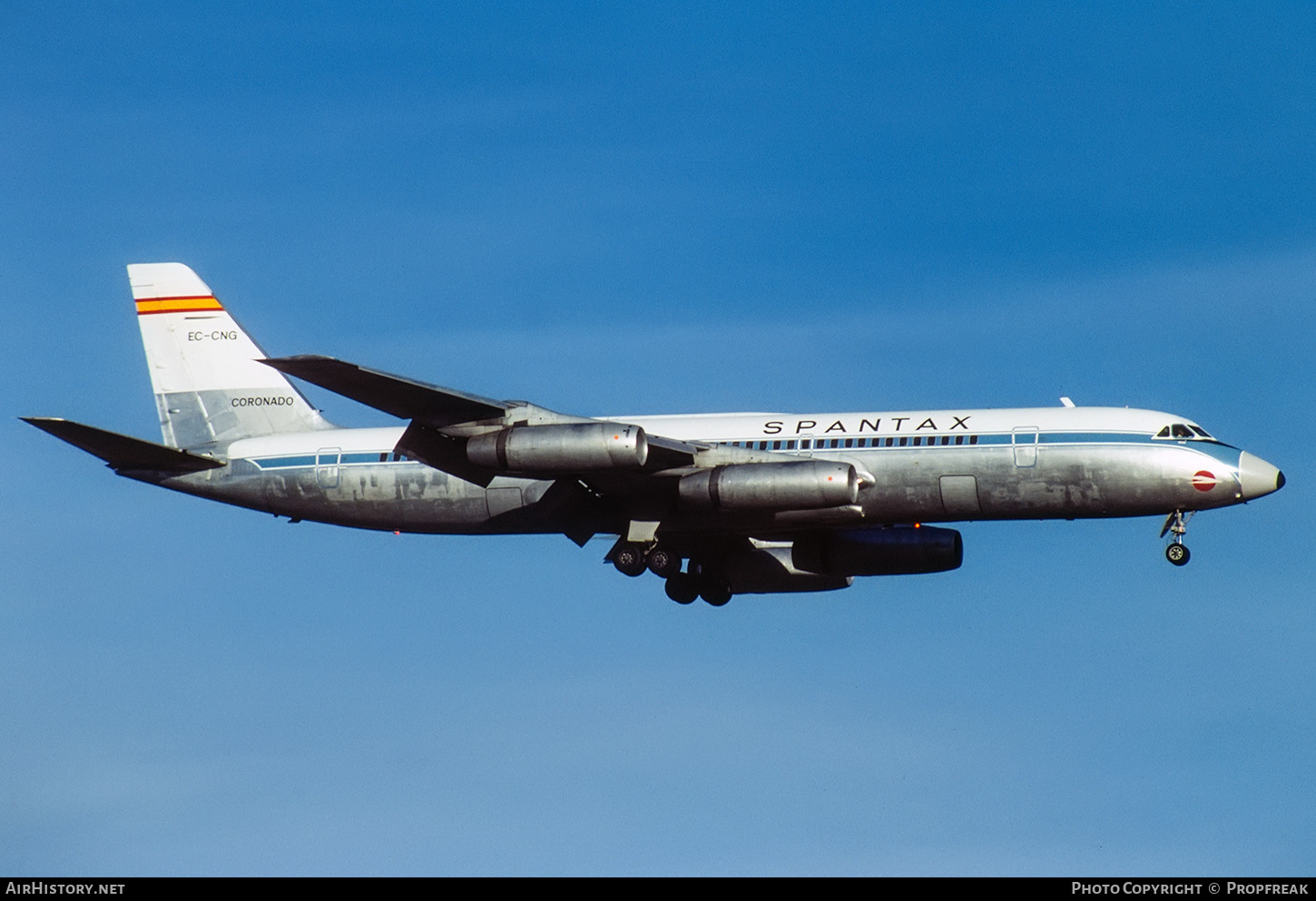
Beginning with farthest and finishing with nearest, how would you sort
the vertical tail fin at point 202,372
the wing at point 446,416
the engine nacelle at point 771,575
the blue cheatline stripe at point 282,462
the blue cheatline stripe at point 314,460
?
the vertical tail fin at point 202,372 < the engine nacelle at point 771,575 < the blue cheatline stripe at point 282,462 < the blue cheatline stripe at point 314,460 < the wing at point 446,416

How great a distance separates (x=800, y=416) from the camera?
47156 mm

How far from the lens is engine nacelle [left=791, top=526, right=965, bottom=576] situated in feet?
159

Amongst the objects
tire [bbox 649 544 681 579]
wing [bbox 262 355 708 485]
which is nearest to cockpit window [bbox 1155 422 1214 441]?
wing [bbox 262 355 708 485]

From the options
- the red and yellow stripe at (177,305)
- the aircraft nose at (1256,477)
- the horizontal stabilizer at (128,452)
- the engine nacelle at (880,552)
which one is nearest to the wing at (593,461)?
the engine nacelle at (880,552)

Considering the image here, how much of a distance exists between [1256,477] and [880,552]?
985 cm

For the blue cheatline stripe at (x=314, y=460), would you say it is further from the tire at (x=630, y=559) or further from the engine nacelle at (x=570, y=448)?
the tire at (x=630, y=559)

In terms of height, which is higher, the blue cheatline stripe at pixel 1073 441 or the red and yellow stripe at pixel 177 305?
the red and yellow stripe at pixel 177 305

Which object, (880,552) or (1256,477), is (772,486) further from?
(1256,477)

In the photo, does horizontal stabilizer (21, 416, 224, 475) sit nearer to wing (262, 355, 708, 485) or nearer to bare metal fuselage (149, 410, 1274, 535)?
wing (262, 355, 708, 485)

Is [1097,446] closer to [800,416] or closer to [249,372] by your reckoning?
[800,416]

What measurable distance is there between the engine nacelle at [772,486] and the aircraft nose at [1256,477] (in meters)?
9.31

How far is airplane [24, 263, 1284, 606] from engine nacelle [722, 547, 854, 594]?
50mm

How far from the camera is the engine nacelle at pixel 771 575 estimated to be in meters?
50.4
